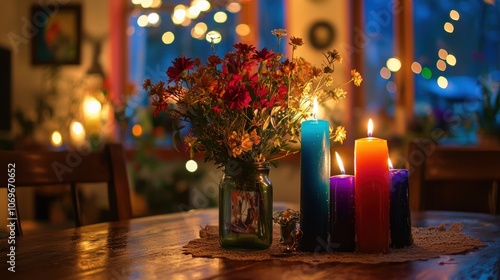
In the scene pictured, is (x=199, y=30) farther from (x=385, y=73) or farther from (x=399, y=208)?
(x=399, y=208)

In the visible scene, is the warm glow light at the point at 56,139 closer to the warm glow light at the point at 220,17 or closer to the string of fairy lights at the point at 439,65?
the warm glow light at the point at 220,17

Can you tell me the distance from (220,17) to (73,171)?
3622 millimetres

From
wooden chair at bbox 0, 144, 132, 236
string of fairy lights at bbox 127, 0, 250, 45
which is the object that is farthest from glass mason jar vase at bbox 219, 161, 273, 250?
string of fairy lights at bbox 127, 0, 250, 45

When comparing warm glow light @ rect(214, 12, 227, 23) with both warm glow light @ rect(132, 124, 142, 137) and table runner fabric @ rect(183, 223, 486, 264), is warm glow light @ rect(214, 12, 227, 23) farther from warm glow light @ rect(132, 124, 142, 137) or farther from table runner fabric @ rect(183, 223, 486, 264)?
table runner fabric @ rect(183, 223, 486, 264)

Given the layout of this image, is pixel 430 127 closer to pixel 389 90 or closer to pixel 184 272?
pixel 389 90

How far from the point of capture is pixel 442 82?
4.33 meters

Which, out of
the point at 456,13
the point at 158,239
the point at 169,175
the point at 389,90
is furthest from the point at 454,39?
the point at 158,239

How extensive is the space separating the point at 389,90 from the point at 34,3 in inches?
107

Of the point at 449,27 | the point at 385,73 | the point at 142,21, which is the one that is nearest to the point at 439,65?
the point at 449,27

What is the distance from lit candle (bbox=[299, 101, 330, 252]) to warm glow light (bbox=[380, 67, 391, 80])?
3541mm

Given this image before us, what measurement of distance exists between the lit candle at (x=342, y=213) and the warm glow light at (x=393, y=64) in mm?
3518

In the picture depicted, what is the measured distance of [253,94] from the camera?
1044 mm

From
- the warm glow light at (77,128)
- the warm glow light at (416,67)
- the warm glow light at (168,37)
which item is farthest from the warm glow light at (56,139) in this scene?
the warm glow light at (416,67)

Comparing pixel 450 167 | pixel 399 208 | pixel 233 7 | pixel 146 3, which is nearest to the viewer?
pixel 399 208
